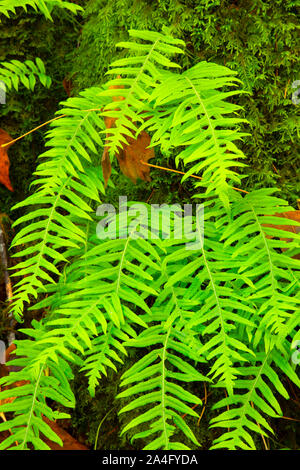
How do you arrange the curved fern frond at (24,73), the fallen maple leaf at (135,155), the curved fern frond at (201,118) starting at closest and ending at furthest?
the curved fern frond at (201,118) < the fallen maple leaf at (135,155) < the curved fern frond at (24,73)

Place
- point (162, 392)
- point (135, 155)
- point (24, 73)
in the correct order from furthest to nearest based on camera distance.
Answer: point (24, 73) → point (135, 155) → point (162, 392)

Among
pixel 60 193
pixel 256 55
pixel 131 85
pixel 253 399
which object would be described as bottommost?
pixel 253 399

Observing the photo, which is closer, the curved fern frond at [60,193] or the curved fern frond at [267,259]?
the curved fern frond at [267,259]

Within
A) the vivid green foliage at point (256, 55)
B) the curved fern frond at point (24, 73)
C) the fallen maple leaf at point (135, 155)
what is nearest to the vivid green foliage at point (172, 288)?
the fallen maple leaf at point (135, 155)

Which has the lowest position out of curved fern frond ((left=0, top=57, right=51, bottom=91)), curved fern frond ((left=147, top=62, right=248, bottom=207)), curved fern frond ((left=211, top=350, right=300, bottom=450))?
curved fern frond ((left=211, top=350, right=300, bottom=450))

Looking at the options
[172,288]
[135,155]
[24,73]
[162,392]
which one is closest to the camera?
[162,392]

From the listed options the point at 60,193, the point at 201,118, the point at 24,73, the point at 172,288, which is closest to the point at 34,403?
the point at 172,288

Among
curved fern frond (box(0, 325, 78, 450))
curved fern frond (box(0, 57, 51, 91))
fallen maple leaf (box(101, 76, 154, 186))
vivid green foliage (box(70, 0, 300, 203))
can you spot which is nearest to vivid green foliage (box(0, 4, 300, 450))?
curved fern frond (box(0, 325, 78, 450))

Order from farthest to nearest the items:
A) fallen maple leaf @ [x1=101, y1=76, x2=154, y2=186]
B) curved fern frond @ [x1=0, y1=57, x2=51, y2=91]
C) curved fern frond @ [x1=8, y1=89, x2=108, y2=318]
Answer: curved fern frond @ [x1=0, y1=57, x2=51, y2=91]
fallen maple leaf @ [x1=101, y1=76, x2=154, y2=186]
curved fern frond @ [x1=8, y1=89, x2=108, y2=318]

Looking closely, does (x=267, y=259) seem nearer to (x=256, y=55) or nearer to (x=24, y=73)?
(x=256, y=55)

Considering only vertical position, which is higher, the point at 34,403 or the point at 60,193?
the point at 60,193

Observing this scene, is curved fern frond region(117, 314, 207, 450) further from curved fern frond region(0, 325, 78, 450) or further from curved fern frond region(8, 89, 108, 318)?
curved fern frond region(8, 89, 108, 318)

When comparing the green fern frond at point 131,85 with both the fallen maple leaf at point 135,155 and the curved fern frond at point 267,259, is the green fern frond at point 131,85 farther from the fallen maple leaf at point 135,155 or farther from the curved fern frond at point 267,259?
the curved fern frond at point 267,259
